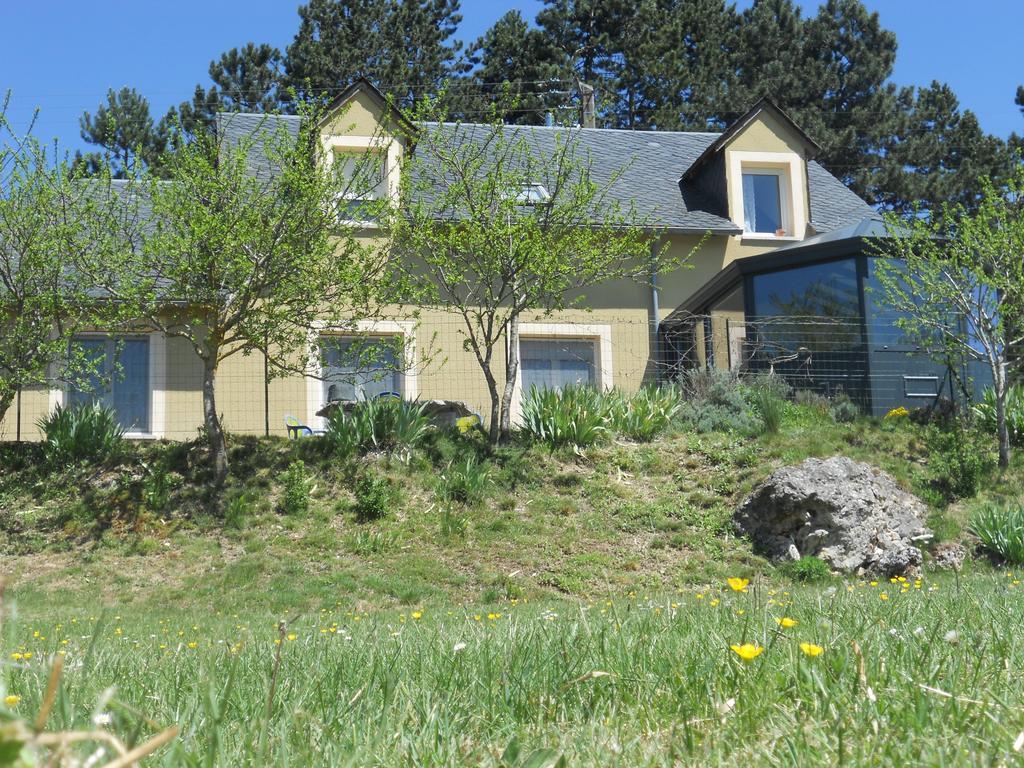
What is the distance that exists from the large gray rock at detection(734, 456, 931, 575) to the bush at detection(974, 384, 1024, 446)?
3.66 meters

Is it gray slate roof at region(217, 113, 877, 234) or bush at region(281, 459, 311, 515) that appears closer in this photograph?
bush at region(281, 459, 311, 515)

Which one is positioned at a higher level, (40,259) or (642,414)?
(40,259)

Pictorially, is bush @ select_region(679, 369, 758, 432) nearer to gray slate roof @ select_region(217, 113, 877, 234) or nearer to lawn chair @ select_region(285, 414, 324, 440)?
gray slate roof @ select_region(217, 113, 877, 234)

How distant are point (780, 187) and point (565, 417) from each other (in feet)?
31.5

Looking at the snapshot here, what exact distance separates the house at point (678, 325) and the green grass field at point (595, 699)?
11.2 metres

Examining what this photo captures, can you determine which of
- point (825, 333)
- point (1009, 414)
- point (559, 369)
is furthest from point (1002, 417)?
point (559, 369)

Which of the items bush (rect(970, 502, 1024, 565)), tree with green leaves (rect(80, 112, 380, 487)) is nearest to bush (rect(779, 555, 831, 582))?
bush (rect(970, 502, 1024, 565))

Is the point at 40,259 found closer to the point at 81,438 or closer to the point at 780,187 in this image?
the point at 81,438

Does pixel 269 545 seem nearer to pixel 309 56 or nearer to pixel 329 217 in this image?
pixel 329 217

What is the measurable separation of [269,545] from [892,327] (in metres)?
10.8

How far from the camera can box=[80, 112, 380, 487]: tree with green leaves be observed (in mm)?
12656

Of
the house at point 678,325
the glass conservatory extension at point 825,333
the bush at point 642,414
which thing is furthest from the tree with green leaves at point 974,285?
the bush at point 642,414

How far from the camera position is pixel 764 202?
2109 centimetres

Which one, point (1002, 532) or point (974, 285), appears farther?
point (974, 285)
